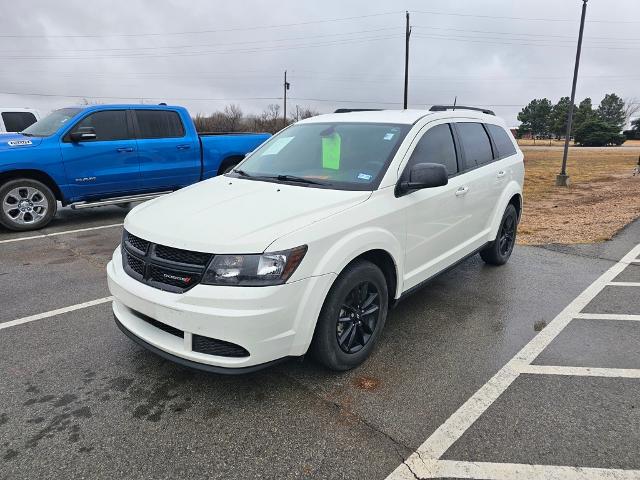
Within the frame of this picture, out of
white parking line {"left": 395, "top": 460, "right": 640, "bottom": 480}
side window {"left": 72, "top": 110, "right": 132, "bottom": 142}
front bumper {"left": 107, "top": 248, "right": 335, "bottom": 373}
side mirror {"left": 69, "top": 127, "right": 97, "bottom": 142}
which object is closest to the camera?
white parking line {"left": 395, "top": 460, "right": 640, "bottom": 480}

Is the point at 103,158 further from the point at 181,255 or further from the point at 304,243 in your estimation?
the point at 304,243

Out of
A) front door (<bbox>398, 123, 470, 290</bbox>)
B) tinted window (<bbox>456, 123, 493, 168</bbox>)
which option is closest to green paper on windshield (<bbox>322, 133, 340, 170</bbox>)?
front door (<bbox>398, 123, 470, 290</bbox>)

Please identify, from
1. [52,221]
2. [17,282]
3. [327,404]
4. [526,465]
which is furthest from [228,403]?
[52,221]

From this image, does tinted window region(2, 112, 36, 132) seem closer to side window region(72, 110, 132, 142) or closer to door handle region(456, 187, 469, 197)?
side window region(72, 110, 132, 142)

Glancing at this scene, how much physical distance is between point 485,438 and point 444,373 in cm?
71

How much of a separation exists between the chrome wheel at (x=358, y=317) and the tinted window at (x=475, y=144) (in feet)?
6.37

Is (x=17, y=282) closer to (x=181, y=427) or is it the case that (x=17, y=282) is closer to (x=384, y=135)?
(x=181, y=427)

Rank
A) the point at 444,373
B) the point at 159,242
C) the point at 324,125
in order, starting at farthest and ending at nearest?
1. the point at 324,125
2. the point at 444,373
3. the point at 159,242

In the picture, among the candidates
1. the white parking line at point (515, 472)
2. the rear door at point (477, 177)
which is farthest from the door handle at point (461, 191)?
the white parking line at point (515, 472)

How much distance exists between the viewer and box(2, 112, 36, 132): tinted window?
11852 mm

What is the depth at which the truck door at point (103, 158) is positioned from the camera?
7453 mm

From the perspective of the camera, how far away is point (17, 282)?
5.02 m

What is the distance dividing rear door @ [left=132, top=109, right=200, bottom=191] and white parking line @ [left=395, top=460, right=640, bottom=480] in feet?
23.5

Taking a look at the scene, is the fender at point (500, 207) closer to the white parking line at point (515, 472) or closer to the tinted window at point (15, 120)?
the white parking line at point (515, 472)
